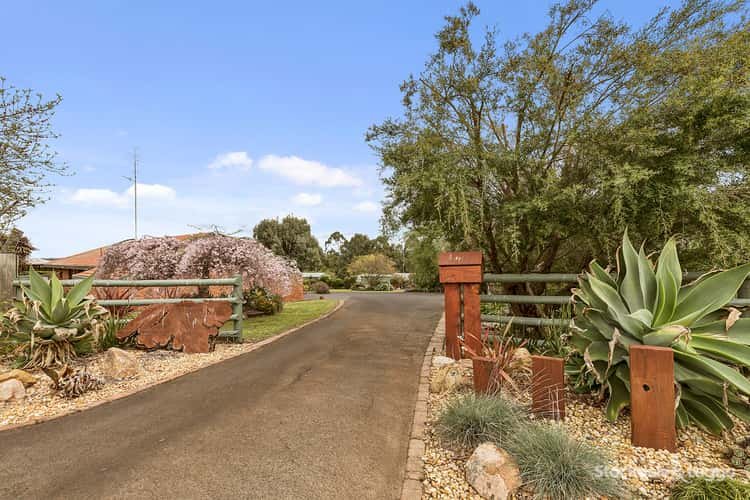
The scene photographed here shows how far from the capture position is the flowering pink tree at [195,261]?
32.5ft

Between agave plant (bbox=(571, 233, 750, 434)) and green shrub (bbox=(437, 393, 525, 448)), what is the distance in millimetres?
720

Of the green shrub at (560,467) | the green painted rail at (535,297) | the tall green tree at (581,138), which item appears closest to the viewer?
the green shrub at (560,467)

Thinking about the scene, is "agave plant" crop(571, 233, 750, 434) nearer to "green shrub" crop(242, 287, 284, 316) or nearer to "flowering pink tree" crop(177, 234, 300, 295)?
"flowering pink tree" crop(177, 234, 300, 295)

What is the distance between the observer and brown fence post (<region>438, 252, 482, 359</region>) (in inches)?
187

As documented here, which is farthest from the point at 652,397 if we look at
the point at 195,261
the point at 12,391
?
the point at 195,261

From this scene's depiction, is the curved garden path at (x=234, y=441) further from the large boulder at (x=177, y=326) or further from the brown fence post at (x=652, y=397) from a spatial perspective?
the brown fence post at (x=652, y=397)

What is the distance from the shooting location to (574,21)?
5262mm

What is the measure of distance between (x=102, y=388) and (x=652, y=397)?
534 cm

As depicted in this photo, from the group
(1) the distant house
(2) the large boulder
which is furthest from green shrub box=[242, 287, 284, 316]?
(2) the large boulder

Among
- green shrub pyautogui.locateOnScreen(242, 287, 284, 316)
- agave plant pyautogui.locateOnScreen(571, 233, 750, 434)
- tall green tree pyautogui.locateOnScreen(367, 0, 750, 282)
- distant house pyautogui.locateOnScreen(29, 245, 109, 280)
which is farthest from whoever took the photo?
distant house pyautogui.locateOnScreen(29, 245, 109, 280)

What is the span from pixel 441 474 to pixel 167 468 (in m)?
1.85

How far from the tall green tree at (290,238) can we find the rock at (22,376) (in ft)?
91.5

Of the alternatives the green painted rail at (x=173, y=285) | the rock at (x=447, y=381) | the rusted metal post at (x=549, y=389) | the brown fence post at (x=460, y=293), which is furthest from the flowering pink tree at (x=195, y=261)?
the rusted metal post at (x=549, y=389)

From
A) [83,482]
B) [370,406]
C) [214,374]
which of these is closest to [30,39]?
[214,374]
